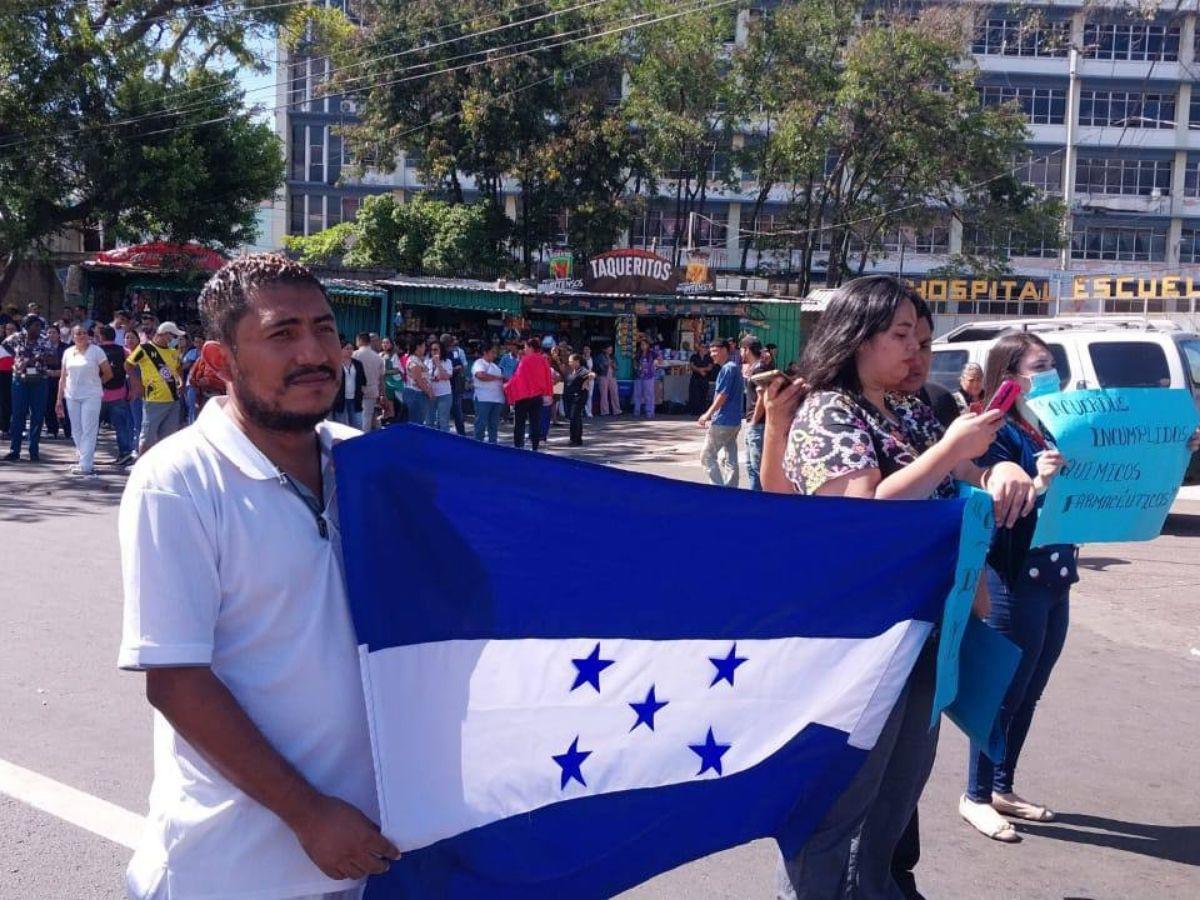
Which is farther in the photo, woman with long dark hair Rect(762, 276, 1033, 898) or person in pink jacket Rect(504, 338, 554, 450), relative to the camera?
person in pink jacket Rect(504, 338, 554, 450)

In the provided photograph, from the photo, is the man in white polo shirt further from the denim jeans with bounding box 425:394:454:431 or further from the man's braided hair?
the denim jeans with bounding box 425:394:454:431

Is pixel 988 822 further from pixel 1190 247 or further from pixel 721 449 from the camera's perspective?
pixel 1190 247

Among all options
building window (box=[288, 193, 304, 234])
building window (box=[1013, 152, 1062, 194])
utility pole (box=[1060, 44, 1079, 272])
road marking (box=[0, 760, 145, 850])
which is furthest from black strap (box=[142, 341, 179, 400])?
building window (box=[1013, 152, 1062, 194])

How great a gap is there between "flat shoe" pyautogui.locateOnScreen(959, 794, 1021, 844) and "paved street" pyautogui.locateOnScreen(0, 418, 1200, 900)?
4cm

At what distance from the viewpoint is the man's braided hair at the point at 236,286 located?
220 cm

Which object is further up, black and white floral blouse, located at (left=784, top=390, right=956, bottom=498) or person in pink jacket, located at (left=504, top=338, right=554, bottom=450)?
black and white floral blouse, located at (left=784, top=390, right=956, bottom=498)

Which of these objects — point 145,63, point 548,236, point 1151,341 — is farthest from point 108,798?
point 548,236

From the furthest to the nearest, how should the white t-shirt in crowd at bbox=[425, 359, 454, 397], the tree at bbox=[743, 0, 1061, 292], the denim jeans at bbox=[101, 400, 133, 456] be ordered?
the tree at bbox=[743, 0, 1061, 292], the white t-shirt in crowd at bbox=[425, 359, 454, 397], the denim jeans at bbox=[101, 400, 133, 456]

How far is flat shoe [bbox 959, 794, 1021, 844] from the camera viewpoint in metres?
4.67

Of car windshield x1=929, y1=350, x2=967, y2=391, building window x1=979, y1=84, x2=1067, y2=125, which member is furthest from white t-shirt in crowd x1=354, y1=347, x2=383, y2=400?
building window x1=979, y1=84, x2=1067, y2=125

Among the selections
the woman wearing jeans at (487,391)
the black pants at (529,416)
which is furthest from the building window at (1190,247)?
the woman wearing jeans at (487,391)

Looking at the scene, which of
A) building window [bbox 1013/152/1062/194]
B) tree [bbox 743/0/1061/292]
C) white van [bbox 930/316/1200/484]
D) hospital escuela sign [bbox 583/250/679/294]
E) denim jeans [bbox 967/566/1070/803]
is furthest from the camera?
building window [bbox 1013/152/1062/194]

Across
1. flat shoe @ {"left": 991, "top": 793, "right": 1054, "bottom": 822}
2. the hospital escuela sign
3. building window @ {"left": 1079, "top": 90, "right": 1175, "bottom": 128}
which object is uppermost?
building window @ {"left": 1079, "top": 90, "right": 1175, "bottom": 128}

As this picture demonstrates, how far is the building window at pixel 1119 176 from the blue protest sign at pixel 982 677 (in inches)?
2230
